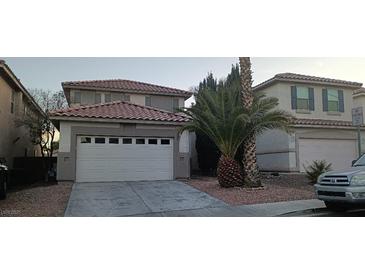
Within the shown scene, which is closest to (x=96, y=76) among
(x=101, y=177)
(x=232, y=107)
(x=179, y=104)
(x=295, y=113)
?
(x=179, y=104)

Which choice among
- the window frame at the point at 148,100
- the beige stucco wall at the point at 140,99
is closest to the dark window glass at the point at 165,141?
the beige stucco wall at the point at 140,99

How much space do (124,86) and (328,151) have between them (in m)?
14.3

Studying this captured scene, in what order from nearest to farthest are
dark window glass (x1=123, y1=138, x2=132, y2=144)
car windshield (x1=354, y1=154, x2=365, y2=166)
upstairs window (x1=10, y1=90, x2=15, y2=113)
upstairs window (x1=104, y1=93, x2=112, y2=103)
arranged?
car windshield (x1=354, y1=154, x2=365, y2=166) → dark window glass (x1=123, y1=138, x2=132, y2=144) → upstairs window (x1=10, y1=90, x2=15, y2=113) → upstairs window (x1=104, y1=93, x2=112, y2=103)

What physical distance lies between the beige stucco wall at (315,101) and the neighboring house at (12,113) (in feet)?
50.6

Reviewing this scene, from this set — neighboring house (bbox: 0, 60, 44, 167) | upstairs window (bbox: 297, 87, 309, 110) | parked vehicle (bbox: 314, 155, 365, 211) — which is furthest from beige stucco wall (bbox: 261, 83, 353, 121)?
neighboring house (bbox: 0, 60, 44, 167)

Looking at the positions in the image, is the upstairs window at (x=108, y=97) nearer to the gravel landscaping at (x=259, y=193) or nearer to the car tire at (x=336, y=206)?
the gravel landscaping at (x=259, y=193)

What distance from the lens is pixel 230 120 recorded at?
1288cm

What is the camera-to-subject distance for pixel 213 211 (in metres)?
9.10

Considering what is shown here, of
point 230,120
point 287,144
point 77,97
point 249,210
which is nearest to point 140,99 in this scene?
point 77,97

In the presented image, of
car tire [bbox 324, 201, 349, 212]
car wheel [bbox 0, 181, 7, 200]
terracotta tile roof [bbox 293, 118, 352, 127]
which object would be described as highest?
terracotta tile roof [bbox 293, 118, 352, 127]

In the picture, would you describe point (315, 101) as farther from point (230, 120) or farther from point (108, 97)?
point (108, 97)

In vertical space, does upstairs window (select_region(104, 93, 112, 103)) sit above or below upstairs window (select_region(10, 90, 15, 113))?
above

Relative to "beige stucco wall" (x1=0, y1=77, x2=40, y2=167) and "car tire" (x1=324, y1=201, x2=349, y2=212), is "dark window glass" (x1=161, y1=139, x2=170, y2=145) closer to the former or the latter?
"beige stucco wall" (x1=0, y1=77, x2=40, y2=167)

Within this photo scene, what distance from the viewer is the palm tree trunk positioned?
508 inches
